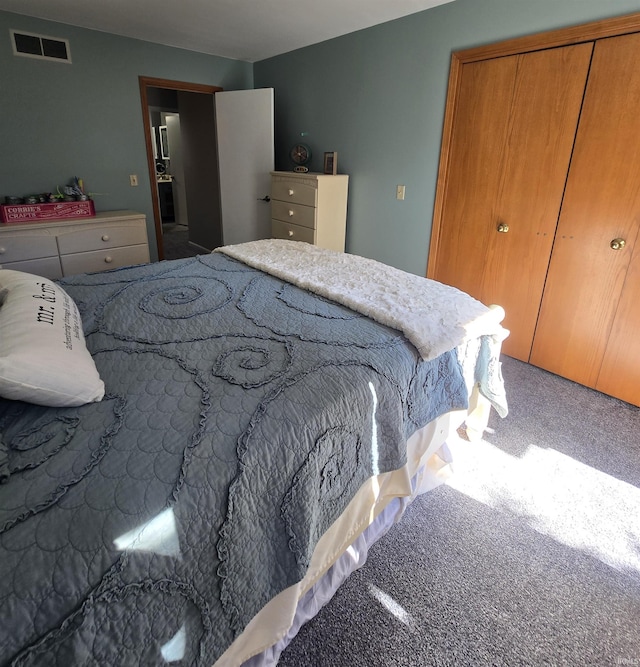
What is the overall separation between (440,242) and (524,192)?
0.68 meters

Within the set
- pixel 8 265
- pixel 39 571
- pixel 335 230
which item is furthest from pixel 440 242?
pixel 8 265

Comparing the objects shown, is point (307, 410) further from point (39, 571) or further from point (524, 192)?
point (524, 192)

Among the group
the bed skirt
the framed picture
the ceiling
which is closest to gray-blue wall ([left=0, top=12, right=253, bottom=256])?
the ceiling

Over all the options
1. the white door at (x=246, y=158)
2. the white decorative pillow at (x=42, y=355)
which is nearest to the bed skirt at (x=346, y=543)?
A: the white decorative pillow at (x=42, y=355)

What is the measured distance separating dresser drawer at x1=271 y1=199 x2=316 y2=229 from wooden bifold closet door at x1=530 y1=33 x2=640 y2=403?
1861mm

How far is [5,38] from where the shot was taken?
9.90 ft

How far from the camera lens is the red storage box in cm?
311

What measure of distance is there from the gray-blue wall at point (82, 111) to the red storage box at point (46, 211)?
28cm

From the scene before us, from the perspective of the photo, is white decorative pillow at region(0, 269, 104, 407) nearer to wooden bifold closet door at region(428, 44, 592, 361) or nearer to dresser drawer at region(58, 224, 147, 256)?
dresser drawer at region(58, 224, 147, 256)

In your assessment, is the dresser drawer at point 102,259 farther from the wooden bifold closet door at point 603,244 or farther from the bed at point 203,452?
the wooden bifold closet door at point 603,244

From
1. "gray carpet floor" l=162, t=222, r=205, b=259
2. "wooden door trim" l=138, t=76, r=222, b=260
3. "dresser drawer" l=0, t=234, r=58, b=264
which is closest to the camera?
"dresser drawer" l=0, t=234, r=58, b=264

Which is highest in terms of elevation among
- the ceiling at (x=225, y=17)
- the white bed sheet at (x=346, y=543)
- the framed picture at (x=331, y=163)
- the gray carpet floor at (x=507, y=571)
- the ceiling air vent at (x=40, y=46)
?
the ceiling at (x=225, y=17)

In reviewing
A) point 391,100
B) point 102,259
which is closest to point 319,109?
point 391,100

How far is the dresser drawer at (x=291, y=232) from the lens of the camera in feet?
11.5
